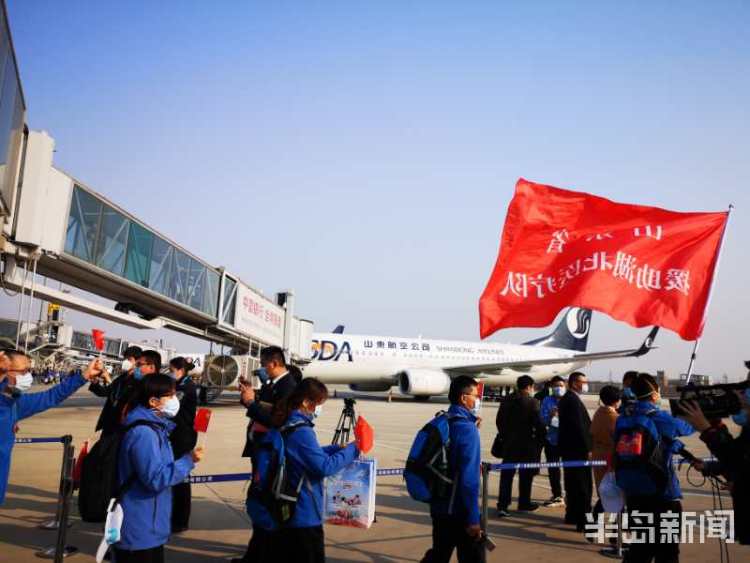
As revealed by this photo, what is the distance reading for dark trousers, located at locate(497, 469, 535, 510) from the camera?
7.04m

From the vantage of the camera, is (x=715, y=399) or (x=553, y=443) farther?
(x=553, y=443)

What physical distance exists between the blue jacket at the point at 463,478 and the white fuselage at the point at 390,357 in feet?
85.6

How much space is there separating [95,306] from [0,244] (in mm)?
3309

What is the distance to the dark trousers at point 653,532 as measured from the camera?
4.04m

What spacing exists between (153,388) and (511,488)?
5.43m

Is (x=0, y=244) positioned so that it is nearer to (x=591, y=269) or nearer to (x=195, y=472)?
(x=195, y=472)

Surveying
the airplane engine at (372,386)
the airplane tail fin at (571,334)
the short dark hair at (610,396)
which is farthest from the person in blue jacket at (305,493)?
the airplane tail fin at (571,334)

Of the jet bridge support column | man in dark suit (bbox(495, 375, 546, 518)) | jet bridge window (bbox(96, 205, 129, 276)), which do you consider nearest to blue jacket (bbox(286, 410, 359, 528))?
man in dark suit (bbox(495, 375, 546, 518))

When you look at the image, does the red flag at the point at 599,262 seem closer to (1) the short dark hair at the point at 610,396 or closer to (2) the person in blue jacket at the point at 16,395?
(1) the short dark hair at the point at 610,396

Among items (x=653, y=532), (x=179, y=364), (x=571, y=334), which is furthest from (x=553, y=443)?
(x=571, y=334)

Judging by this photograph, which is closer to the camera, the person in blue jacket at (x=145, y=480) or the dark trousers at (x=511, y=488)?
the person in blue jacket at (x=145, y=480)

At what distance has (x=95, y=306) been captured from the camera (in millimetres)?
9859

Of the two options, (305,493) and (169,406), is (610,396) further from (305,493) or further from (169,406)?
(169,406)

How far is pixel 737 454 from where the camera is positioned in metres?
3.38
